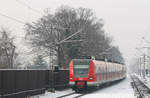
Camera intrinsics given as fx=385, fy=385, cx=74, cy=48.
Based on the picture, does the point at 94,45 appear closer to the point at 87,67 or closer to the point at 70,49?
the point at 70,49

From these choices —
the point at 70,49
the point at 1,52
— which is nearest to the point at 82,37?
the point at 70,49

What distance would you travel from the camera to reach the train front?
3316 cm

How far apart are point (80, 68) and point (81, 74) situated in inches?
20.8

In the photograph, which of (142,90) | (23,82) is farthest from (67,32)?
(23,82)

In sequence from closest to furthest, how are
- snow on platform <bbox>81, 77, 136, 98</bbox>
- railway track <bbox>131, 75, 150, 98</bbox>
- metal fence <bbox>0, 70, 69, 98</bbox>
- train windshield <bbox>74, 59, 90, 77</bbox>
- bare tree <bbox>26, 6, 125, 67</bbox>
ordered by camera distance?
metal fence <bbox>0, 70, 69, 98</bbox> < snow on platform <bbox>81, 77, 136, 98</bbox> < railway track <bbox>131, 75, 150, 98</bbox> < train windshield <bbox>74, 59, 90, 77</bbox> < bare tree <bbox>26, 6, 125, 67</bbox>

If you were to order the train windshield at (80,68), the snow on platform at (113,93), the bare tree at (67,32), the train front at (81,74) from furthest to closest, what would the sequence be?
the bare tree at (67,32)
the train windshield at (80,68)
the train front at (81,74)
the snow on platform at (113,93)

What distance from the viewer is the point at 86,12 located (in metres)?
63.3

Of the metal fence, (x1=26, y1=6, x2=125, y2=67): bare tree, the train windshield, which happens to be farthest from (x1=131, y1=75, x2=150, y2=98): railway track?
(x1=26, y1=6, x2=125, y2=67): bare tree

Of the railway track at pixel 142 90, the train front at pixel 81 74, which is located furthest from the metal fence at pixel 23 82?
the railway track at pixel 142 90

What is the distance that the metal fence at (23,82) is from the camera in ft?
70.7

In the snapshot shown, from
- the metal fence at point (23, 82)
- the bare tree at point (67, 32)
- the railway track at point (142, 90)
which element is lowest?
the railway track at point (142, 90)

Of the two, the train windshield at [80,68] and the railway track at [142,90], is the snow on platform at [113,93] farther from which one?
the train windshield at [80,68]

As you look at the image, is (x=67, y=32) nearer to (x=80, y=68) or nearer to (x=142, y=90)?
(x=142, y=90)

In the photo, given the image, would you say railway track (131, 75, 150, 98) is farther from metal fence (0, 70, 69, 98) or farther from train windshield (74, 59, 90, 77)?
metal fence (0, 70, 69, 98)
